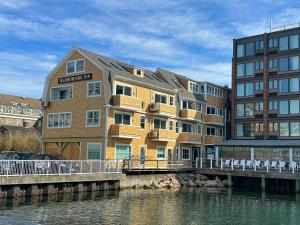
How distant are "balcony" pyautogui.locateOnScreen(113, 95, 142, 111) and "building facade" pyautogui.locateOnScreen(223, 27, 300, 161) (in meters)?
15.8

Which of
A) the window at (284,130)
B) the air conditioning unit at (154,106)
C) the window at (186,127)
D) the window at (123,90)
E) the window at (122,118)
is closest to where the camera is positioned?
the window at (122,118)

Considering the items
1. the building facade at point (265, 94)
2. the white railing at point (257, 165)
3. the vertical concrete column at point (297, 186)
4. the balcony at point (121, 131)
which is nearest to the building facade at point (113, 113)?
the balcony at point (121, 131)

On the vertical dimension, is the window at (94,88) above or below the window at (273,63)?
below

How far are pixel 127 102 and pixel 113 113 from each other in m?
1.88

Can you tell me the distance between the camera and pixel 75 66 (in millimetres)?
49906

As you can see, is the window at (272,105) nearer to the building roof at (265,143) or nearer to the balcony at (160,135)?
the building roof at (265,143)

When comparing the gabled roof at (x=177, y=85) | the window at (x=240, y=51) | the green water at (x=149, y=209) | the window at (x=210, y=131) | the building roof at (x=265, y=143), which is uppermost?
the window at (x=240, y=51)

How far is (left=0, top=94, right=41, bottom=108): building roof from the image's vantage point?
377 feet

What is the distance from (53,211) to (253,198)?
19.3m

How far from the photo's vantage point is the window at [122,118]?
153 feet

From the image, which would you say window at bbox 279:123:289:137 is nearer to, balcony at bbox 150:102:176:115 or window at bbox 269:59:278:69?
window at bbox 269:59:278:69

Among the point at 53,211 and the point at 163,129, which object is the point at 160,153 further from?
the point at 53,211

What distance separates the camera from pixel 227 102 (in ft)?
221

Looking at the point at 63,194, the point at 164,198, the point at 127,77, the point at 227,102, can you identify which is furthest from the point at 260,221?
the point at 227,102
